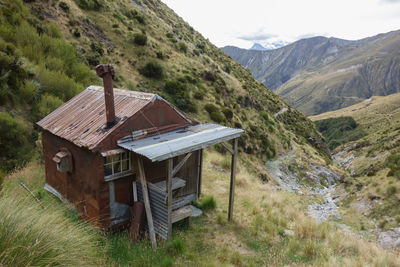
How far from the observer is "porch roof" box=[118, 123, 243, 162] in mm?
6398

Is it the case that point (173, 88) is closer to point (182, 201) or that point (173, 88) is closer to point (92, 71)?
point (92, 71)

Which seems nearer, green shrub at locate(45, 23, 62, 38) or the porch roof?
the porch roof

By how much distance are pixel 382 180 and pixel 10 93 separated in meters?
27.4

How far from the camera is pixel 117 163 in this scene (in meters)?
7.28

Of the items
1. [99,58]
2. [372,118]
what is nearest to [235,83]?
[99,58]

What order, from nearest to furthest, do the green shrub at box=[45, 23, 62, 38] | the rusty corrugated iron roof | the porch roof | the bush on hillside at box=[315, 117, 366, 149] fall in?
the porch roof, the rusty corrugated iron roof, the green shrub at box=[45, 23, 62, 38], the bush on hillside at box=[315, 117, 366, 149]

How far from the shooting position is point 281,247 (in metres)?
7.75

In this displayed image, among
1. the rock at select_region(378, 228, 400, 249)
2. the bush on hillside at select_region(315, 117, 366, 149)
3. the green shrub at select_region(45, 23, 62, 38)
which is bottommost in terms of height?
the bush on hillside at select_region(315, 117, 366, 149)

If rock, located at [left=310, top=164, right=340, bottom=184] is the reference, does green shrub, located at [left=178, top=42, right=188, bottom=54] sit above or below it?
above

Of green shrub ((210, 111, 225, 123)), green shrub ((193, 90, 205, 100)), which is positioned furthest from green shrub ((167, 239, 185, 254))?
green shrub ((193, 90, 205, 100))

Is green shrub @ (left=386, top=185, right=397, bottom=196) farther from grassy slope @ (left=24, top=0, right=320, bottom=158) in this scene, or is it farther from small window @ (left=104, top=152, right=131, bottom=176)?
small window @ (left=104, top=152, right=131, bottom=176)

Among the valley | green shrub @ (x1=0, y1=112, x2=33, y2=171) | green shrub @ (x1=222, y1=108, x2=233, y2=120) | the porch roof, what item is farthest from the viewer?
green shrub @ (x1=222, y1=108, x2=233, y2=120)

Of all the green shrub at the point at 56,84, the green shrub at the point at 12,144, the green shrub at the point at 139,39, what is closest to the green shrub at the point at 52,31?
the green shrub at the point at 56,84

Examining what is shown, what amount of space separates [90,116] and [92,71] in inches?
514
